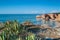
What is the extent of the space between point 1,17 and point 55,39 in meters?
1.34

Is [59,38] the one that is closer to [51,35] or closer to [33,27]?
[51,35]

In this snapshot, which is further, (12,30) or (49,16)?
(49,16)

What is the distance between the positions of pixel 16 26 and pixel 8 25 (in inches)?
9.4

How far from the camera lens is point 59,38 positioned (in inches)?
106

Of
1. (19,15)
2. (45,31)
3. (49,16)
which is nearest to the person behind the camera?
(45,31)

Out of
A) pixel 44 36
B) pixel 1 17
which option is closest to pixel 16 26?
pixel 44 36

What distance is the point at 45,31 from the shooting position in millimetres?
3016

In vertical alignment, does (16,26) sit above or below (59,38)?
above

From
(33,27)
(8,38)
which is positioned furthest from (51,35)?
(8,38)

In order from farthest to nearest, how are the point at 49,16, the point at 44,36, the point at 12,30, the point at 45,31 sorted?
the point at 49,16
the point at 45,31
the point at 44,36
the point at 12,30

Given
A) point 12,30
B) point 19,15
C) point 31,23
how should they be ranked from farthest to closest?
point 19,15 < point 31,23 < point 12,30

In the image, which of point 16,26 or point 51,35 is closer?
point 16,26

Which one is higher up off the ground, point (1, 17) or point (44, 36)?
point (1, 17)

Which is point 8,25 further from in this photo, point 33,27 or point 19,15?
point 19,15
